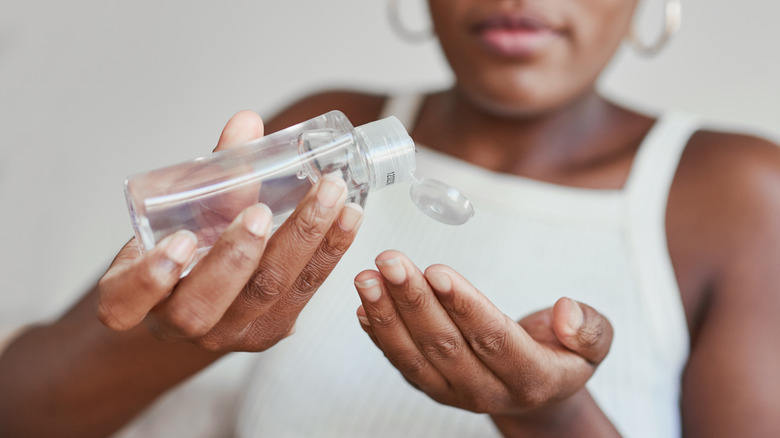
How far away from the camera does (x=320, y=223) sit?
341mm

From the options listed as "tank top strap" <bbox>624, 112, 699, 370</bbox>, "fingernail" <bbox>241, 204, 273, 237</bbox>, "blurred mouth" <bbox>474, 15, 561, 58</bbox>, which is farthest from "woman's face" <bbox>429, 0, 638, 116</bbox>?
"fingernail" <bbox>241, 204, 273, 237</bbox>

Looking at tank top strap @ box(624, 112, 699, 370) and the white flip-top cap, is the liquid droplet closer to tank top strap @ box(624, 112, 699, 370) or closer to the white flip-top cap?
the white flip-top cap

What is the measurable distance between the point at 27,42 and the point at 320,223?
1102 mm

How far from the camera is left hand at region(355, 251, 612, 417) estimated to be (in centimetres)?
36

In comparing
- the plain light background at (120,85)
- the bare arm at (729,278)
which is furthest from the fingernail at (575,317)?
the plain light background at (120,85)

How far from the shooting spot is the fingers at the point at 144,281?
0.33 metres

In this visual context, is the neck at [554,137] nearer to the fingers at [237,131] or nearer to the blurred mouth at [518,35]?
the blurred mouth at [518,35]

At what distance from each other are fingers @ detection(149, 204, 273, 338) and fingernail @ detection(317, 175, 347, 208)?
2 centimetres

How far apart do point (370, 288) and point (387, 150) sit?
0.28ft

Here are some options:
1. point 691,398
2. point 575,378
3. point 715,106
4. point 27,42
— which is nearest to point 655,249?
point 691,398

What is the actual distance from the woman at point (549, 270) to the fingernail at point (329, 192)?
0.51 ft

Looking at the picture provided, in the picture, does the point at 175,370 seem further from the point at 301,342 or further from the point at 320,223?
the point at 320,223

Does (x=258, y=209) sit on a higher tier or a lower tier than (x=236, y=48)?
higher

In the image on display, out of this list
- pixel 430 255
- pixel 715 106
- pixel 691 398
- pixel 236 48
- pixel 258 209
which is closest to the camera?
pixel 258 209
